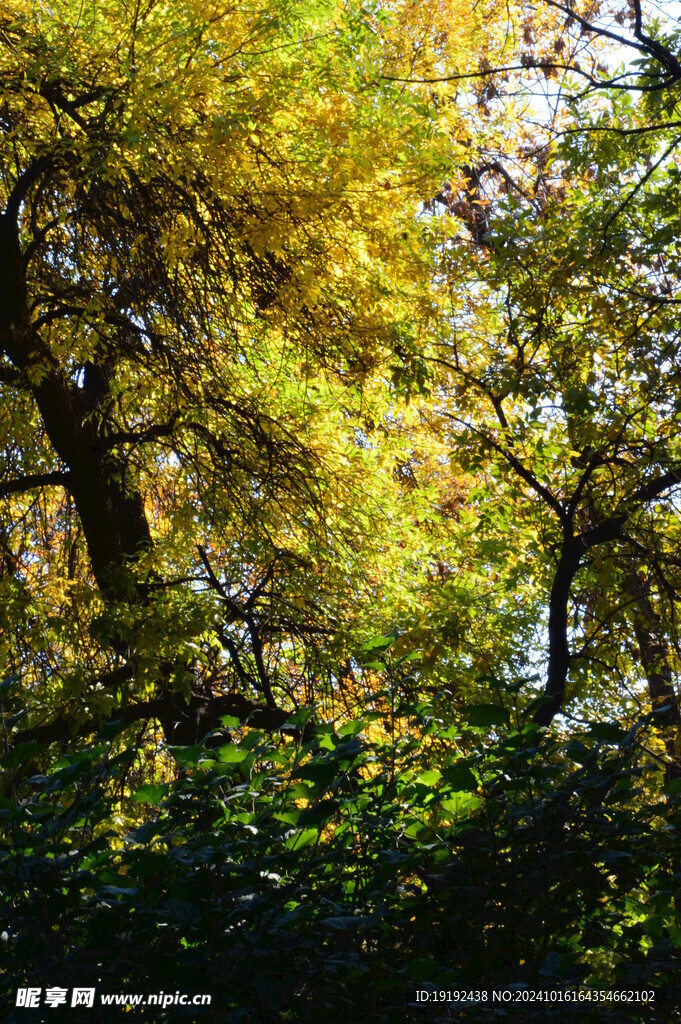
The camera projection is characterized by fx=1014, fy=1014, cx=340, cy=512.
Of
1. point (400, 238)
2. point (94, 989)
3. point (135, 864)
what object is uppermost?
point (400, 238)

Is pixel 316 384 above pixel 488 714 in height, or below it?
above

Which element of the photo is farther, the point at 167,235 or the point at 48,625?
the point at 48,625

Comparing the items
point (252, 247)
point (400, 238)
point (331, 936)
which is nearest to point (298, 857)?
point (331, 936)

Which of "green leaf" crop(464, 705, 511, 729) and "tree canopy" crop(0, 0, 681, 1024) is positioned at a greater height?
"tree canopy" crop(0, 0, 681, 1024)

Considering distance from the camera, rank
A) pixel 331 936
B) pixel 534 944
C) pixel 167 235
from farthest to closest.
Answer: pixel 167 235, pixel 534 944, pixel 331 936

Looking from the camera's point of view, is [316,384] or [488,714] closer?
[488,714]

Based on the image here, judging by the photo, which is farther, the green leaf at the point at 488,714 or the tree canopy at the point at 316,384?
the tree canopy at the point at 316,384

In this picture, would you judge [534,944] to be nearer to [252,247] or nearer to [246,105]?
[246,105]

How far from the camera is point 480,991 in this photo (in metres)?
2.24

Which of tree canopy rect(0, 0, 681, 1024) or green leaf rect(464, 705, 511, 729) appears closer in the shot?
green leaf rect(464, 705, 511, 729)

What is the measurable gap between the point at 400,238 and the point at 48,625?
3599mm

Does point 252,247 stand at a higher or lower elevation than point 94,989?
higher

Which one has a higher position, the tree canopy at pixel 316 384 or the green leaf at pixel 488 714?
the tree canopy at pixel 316 384

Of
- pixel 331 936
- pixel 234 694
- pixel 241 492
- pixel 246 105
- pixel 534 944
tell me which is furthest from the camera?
pixel 234 694
